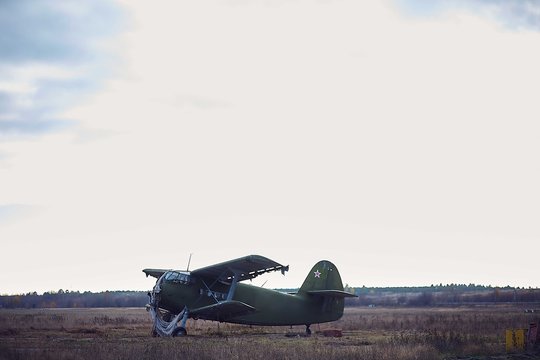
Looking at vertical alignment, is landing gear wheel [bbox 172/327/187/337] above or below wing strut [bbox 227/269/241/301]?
below

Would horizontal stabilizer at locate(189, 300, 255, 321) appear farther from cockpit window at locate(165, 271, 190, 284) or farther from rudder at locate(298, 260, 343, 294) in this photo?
rudder at locate(298, 260, 343, 294)

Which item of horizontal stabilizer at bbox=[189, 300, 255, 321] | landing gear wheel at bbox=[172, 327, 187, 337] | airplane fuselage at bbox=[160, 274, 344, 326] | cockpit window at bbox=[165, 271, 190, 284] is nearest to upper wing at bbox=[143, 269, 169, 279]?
cockpit window at bbox=[165, 271, 190, 284]

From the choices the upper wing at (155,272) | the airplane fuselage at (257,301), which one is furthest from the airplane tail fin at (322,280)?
the upper wing at (155,272)

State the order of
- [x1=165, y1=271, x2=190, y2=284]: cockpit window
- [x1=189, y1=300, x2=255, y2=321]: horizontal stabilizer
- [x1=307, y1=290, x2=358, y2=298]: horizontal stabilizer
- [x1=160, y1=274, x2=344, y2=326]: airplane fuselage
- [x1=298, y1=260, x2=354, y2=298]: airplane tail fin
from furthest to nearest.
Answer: [x1=298, y1=260, x2=354, y2=298]: airplane tail fin < [x1=307, y1=290, x2=358, y2=298]: horizontal stabilizer < [x1=165, y1=271, x2=190, y2=284]: cockpit window < [x1=160, y1=274, x2=344, y2=326]: airplane fuselage < [x1=189, y1=300, x2=255, y2=321]: horizontal stabilizer

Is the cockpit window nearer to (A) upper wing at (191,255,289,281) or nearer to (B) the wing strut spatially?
(A) upper wing at (191,255,289,281)

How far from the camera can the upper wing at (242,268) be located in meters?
27.5

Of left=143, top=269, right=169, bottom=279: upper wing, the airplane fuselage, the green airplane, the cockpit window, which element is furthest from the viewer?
left=143, top=269, right=169, bottom=279: upper wing

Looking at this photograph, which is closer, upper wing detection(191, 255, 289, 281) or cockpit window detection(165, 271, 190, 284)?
upper wing detection(191, 255, 289, 281)

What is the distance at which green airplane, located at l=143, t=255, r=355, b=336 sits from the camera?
28.3 m

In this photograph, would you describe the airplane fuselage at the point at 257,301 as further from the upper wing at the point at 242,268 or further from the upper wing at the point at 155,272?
the upper wing at the point at 155,272

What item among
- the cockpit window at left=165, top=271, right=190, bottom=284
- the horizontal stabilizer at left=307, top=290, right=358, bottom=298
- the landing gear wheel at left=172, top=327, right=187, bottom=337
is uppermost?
the cockpit window at left=165, top=271, right=190, bottom=284

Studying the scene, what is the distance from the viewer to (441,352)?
21.8 metres

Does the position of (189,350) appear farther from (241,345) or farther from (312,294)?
(312,294)

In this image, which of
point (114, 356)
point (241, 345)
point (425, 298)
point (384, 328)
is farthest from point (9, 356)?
point (425, 298)
